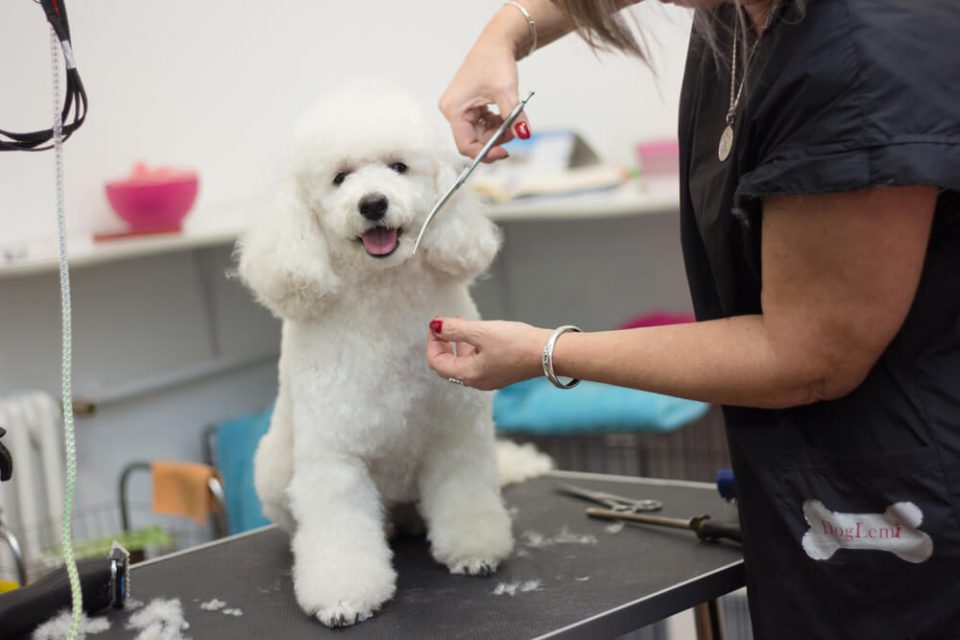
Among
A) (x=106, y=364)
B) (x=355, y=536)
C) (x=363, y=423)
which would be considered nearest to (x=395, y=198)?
(x=363, y=423)

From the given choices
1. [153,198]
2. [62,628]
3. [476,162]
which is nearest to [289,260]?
[476,162]

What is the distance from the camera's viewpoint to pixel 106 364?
2.50m

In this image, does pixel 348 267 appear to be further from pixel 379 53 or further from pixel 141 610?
pixel 379 53

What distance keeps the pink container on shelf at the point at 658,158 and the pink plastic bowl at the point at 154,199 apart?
3.79 feet

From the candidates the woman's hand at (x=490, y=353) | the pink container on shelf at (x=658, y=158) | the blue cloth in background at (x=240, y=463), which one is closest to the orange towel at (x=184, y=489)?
the blue cloth in background at (x=240, y=463)

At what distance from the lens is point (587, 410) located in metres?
2.35

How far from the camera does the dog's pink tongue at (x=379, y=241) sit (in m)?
1.17

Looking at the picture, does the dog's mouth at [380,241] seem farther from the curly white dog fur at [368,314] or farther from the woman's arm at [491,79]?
the woman's arm at [491,79]

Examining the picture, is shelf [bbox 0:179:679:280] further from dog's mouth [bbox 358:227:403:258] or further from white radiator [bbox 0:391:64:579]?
dog's mouth [bbox 358:227:403:258]

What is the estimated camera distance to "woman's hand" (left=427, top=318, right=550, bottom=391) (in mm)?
983

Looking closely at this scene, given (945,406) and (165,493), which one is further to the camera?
(165,493)

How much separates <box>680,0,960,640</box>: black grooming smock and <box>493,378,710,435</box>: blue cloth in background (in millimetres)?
1236

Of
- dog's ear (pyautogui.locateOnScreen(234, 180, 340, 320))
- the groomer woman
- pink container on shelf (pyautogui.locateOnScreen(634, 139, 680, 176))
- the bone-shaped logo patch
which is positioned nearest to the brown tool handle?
the groomer woman

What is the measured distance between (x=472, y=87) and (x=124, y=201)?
→ 1399 mm
